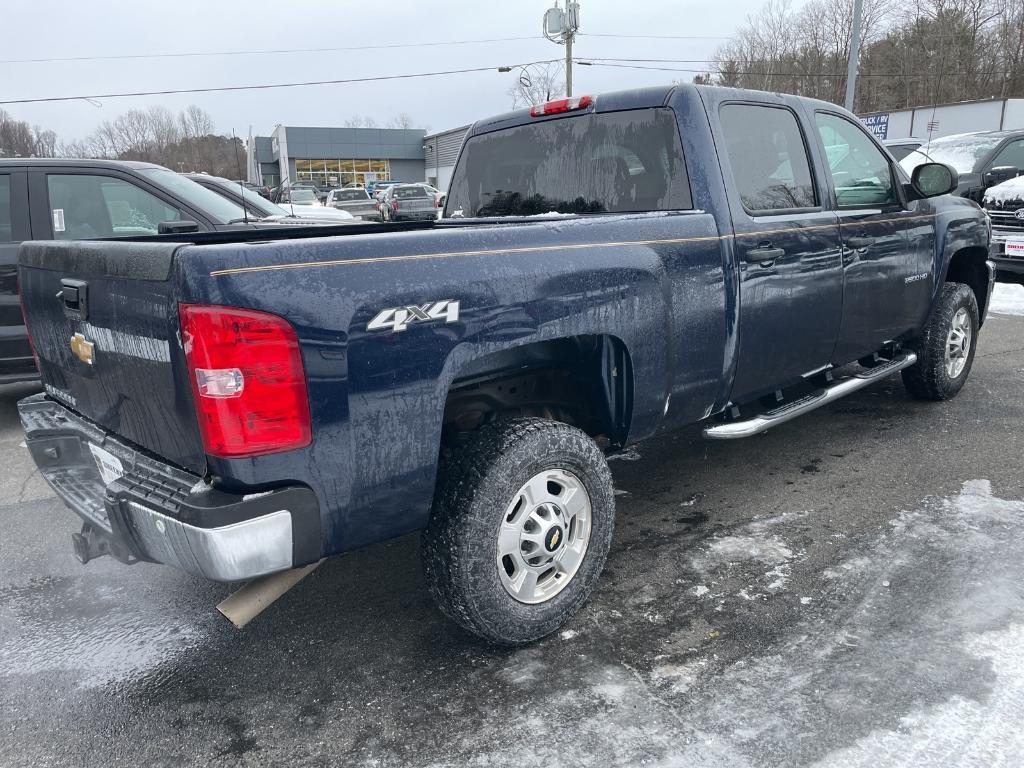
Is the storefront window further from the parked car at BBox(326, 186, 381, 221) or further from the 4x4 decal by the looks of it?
the 4x4 decal

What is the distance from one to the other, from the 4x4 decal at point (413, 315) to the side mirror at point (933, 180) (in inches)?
136

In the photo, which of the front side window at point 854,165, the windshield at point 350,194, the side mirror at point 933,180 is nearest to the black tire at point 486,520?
the front side window at point 854,165

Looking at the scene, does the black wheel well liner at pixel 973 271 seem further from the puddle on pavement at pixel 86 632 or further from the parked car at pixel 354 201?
the parked car at pixel 354 201

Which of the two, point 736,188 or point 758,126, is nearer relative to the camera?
→ point 736,188

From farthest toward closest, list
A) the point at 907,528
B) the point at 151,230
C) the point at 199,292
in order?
the point at 151,230, the point at 907,528, the point at 199,292

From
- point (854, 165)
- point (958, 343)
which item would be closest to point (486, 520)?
point (854, 165)

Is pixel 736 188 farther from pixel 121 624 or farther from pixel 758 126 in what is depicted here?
pixel 121 624

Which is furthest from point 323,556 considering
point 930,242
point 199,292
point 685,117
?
point 930,242

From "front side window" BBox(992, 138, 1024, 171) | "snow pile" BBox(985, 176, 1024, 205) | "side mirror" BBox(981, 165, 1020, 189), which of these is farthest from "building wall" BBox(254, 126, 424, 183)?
"snow pile" BBox(985, 176, 1024, 205)

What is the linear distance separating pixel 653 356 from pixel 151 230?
4404mm

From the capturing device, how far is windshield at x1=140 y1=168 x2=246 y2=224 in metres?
5.78

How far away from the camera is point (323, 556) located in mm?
2197

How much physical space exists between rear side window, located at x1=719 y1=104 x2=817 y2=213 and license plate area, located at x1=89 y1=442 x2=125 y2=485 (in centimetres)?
269

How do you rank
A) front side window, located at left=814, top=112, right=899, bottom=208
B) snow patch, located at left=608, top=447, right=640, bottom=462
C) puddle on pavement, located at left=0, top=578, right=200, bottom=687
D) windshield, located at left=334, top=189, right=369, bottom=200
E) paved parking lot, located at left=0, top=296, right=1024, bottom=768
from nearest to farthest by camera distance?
paved parking lot, located at left=0, top=296, right=1024, bottom=768 → puddle on pavement, located at left=0, top=578, right=200, bottom=687 → front side window, located at left=814, top=112, right=899, bottom=208 → snow patch, located at left=608, top=447, right=640, bottom=462 → windshield, located at left=334, top=189, right=369, bottom=200
